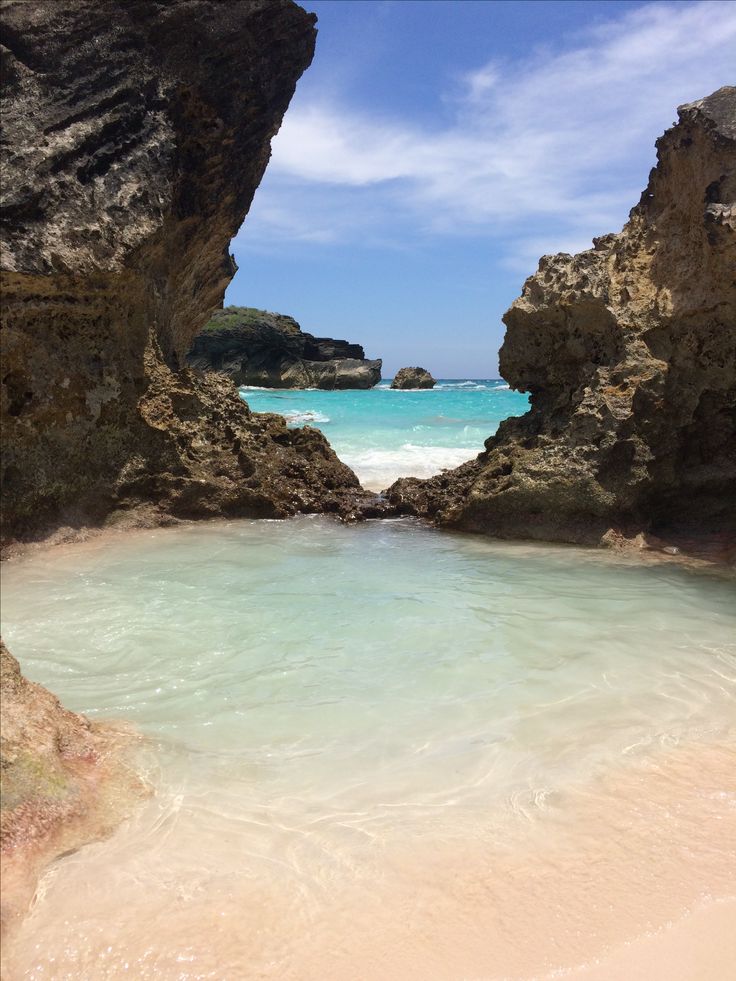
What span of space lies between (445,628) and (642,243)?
4.49m

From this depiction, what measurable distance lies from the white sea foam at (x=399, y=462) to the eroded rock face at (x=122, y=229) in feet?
12.8

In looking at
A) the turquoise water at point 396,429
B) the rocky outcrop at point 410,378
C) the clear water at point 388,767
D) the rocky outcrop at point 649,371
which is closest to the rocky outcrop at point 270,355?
the rocky outcrop at point 410,378

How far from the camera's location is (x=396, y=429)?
20.9 metres

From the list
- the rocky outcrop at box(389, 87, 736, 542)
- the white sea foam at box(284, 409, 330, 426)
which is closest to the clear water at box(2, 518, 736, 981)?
the rocky outcrop at box(389, 87, 736, 542)

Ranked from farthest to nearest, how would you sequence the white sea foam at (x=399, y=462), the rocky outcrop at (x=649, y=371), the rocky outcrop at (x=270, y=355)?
the rocky outcrop at (x=270, y=355)
the white sea foam at (x=399, y=462)
the rocky outcrop at (x=649, y=371)

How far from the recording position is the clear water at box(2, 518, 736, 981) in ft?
6.23

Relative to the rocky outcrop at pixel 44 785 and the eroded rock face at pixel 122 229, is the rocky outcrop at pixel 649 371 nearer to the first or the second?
the eroded rock face at pixel 122 229

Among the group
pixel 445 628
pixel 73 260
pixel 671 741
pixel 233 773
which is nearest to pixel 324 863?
pixel 233 773

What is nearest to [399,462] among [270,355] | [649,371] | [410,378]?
[649,371]

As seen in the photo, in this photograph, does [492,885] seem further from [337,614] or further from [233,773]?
[337,614]

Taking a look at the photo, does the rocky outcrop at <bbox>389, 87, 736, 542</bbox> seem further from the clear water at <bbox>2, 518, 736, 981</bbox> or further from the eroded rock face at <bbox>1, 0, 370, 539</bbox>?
the eroded rock face at <bbox>1, 0, 370, 539</bbox>

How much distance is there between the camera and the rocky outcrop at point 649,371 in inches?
255

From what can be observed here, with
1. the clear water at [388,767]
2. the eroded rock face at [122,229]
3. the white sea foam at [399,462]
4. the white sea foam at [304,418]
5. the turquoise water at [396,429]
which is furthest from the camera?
the white sea foam at [304,418]

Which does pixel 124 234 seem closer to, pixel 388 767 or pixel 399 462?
pixel 388 767
